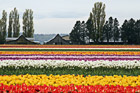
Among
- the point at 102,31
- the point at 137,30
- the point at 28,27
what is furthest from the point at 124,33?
the point at 28,27

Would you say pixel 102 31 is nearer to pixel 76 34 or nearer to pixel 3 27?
pixel 76 34

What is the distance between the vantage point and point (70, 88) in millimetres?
5992

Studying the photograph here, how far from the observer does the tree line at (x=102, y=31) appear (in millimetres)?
54400

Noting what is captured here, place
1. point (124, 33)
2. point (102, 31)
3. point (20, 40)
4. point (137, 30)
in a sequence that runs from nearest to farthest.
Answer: point (102, 31), point (124, 33), point (20, 40), point (137, 30)

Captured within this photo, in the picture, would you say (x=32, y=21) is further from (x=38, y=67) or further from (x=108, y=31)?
(x=38, y=67)

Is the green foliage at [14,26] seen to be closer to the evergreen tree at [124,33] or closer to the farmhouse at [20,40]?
the farmhouse at [20,40]

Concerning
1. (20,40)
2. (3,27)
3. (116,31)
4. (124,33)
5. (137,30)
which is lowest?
(20,40)

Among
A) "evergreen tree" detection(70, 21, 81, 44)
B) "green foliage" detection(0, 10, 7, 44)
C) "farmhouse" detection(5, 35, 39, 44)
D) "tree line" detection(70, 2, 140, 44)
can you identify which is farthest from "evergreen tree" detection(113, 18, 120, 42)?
"green foliage" detection(0, 10, 7, 44)

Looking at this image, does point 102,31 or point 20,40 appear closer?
point 102,31

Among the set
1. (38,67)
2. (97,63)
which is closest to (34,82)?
(38,67)

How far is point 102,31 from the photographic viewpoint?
53.6 metres

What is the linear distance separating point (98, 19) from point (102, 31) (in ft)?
9.53

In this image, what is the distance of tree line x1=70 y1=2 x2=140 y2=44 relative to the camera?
54400 millimetres

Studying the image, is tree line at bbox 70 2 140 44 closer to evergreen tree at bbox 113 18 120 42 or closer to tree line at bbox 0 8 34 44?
evergreen tree at bbox 113 18 120 42
